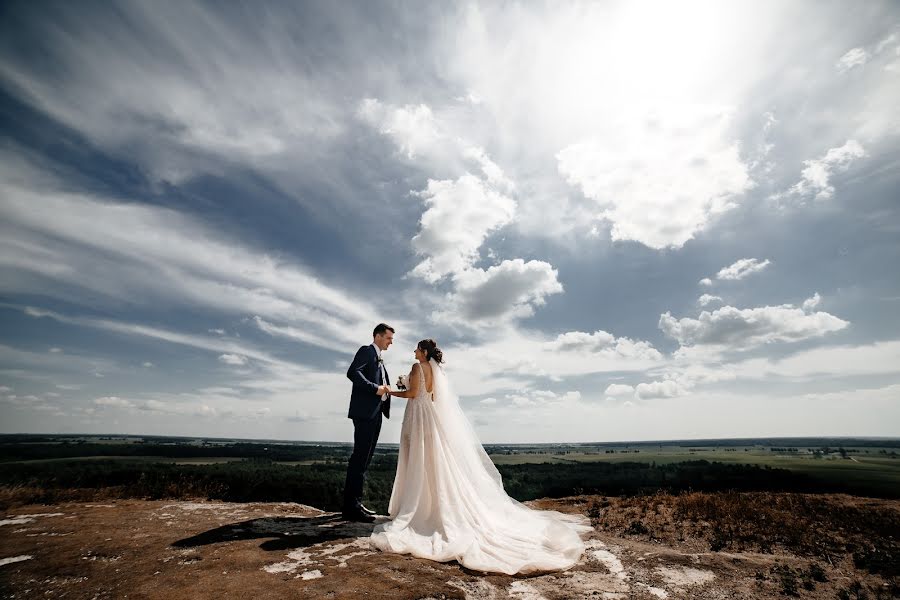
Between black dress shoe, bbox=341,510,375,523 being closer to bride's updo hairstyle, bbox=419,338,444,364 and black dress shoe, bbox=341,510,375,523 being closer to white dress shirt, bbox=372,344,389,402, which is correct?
white dress shirt, bbox=372,344,389,402

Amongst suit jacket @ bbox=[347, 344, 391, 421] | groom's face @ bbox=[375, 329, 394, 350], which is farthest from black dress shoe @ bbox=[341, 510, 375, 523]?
groom's face @ bbox=[375, 329, 394, 350]

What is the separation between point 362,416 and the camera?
7191 mm

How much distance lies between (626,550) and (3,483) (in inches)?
511

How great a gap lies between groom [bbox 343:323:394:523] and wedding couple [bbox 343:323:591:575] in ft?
0.06

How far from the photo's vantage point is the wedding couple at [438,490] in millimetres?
5473

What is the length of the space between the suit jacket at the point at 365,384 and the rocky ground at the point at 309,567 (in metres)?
1.90

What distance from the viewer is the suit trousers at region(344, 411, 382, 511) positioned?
700cm

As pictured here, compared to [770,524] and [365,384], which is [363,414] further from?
[770,524]

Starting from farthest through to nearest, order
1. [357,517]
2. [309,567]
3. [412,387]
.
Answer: [412,387]
[357,517]
[309,567]

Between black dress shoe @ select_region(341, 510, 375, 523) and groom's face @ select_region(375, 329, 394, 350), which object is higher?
groom's face @ select_region(375, 329, 394, 350)

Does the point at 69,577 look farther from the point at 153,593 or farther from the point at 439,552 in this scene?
the point at 439,552

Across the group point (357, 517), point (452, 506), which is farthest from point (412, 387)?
point (357, 517)

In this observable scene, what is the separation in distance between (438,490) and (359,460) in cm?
159

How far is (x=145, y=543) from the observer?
5.14 meters
